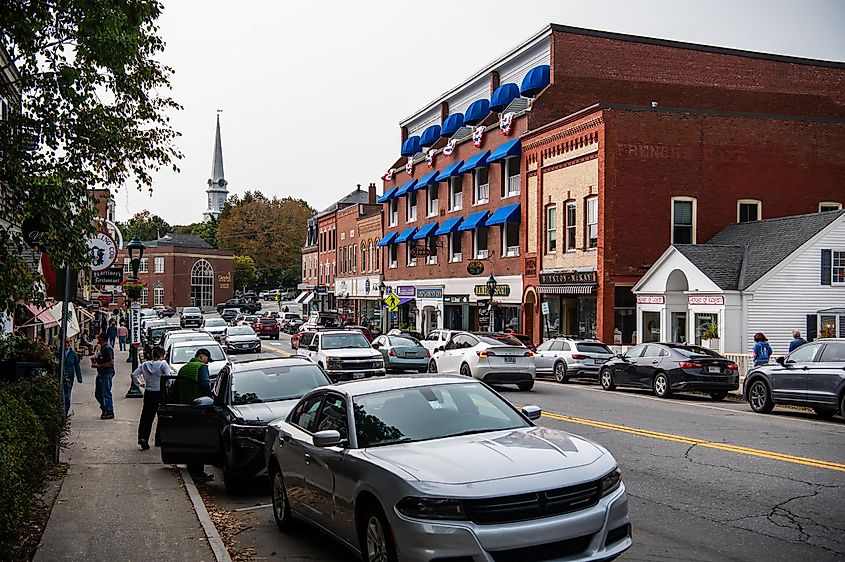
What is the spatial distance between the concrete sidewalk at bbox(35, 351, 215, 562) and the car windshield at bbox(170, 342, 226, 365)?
6.50 metres

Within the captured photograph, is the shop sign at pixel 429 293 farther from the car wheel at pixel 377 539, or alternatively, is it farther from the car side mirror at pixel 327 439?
the car wheel at pixel 377 539

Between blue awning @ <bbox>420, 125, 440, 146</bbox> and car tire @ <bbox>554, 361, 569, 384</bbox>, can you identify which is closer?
car tire @ <bbox>554, 361, 569, 384</bbox>

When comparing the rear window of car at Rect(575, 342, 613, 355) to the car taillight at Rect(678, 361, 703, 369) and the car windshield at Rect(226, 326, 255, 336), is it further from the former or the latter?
the car windshield at Rect(226, 326, 255, 336)

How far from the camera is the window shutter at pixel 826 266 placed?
29.0 metres

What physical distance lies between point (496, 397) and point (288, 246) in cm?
12382

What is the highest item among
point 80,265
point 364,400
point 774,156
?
point 774,156

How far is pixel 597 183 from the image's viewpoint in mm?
36031

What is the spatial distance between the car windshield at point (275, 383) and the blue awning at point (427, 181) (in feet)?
140

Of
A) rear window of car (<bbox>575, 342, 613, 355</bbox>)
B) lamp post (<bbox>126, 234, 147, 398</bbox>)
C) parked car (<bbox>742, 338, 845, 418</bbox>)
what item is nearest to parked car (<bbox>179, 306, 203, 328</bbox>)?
lamp post (<bbox>126, 234, 147, 398</bbox>)

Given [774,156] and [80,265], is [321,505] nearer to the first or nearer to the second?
[80,265]

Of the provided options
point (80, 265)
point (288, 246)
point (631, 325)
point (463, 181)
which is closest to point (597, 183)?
point (631, 325)

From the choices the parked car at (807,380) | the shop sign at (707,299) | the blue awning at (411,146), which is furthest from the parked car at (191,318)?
the parked car at (807,380)

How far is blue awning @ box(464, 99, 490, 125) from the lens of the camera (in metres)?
52.0

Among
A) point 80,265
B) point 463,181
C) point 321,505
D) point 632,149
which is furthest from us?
point 463,181
